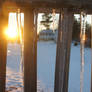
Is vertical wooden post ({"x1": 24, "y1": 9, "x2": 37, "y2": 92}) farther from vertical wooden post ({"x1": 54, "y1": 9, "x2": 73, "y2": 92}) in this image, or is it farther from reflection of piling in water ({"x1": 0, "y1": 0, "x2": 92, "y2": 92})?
vertical wooden post ({"x1": 54, "y1": 9, "x2": 73, "y2": 92})

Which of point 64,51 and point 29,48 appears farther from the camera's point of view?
point 64,51

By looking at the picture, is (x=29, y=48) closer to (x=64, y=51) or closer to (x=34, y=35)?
(x=34, y=35)

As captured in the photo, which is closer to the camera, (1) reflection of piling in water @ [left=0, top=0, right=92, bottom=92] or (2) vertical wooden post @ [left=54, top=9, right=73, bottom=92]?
(1) reflection of piling in water @ [left=0, top=0, right=92, bottom=92]

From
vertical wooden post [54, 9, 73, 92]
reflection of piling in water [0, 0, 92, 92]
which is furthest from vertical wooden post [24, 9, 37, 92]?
vertical wooden post [54, 9, 73, 92]

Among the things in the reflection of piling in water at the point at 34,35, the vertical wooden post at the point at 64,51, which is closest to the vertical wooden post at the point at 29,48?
the reflection of piling in water at the point at 34,35

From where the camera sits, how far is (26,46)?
1073 millimetres

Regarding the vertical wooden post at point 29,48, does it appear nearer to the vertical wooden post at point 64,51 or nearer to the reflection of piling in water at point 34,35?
the reflection of piling in water at point 34,35

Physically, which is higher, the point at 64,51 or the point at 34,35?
the point at 34,35

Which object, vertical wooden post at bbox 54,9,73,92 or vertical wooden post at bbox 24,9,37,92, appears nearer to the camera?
vertical wooden post at bbox 24,9,37,92

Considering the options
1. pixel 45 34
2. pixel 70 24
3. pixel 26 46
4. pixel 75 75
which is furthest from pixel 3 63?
pixel 45 34

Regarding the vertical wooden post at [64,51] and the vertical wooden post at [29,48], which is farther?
the vertical wooden post at [64,51]

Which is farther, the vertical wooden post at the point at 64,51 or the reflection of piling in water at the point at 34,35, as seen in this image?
the vertical wooden post at the point at 64,51

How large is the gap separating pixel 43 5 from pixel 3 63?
16.9 inches

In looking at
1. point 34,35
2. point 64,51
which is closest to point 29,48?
point 34,35
